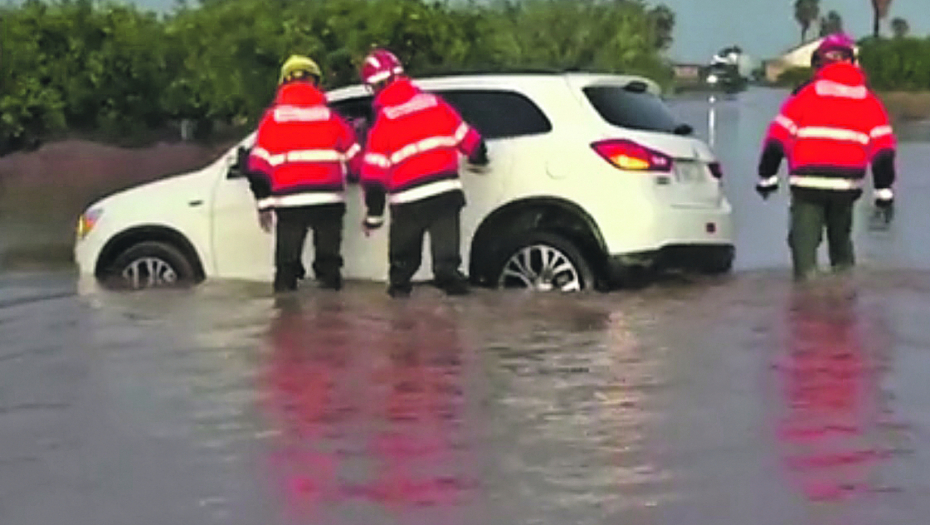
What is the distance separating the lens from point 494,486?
823cm

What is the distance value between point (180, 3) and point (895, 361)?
94.5 feet

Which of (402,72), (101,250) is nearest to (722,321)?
(402,72)

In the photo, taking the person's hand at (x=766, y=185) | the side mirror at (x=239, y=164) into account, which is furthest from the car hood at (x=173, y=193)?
the person's hand at (x=766, y=185)

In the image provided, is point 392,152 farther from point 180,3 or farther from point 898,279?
point 180,3

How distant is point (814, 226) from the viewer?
1415cm

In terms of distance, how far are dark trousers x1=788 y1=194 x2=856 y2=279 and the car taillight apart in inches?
47.1

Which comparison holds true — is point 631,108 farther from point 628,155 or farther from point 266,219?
point 266,219

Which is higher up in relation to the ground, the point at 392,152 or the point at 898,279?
the point at 392,152

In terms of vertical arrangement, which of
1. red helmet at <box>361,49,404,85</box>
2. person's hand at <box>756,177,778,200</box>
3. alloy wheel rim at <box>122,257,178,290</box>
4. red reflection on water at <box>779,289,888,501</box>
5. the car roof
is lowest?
red reflection on water at <box>779,289,888,501</box>

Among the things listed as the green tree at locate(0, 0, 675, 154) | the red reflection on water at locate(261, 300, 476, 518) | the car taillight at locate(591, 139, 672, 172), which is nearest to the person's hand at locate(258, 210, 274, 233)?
the red reflection on water at locate(261, 300, 476, 518)

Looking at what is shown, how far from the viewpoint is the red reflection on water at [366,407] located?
8281mm

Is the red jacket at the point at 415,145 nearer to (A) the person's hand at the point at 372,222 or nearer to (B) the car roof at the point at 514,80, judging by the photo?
(A) the person's hand at the point at 372,222

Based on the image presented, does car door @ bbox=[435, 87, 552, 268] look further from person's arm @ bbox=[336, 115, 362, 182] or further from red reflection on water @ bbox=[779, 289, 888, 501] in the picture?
red reflection on water @ bbox=[779, 289, 888, 501]

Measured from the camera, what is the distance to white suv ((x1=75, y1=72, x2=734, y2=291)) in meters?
13.5
